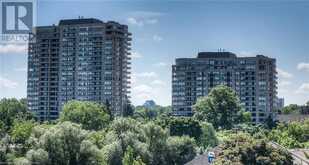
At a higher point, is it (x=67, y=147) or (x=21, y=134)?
(x=21, y=134)

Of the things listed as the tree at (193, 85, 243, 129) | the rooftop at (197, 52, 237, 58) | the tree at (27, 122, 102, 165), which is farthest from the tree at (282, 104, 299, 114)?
the tree at (27, 122, 102, 165)

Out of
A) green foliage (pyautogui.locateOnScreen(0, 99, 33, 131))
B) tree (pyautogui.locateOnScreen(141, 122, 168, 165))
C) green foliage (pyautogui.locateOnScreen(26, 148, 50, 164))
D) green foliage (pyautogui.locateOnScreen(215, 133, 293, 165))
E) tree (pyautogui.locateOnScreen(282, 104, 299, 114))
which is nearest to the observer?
green foliage (pyautogui.locateOnScreen(215, 133, 293, 165))

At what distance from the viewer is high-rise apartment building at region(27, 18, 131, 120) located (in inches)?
4050

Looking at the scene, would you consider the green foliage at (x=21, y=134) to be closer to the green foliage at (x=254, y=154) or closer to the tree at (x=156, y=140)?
the tree at (x=156, y=140)

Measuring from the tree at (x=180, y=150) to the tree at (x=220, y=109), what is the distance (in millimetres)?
32272

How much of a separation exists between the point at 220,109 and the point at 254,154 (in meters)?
54.1

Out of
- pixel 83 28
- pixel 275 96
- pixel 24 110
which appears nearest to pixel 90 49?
pixel 83 28

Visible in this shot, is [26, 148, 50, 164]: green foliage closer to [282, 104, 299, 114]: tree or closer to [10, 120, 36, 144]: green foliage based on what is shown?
[10, 120, 36, 144]: green foliage

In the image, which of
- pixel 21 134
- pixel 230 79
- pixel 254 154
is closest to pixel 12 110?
pixel 21 134

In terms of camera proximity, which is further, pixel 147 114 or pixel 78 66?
pixel 147 114

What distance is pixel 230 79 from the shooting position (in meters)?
112

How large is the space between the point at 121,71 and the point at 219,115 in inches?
935

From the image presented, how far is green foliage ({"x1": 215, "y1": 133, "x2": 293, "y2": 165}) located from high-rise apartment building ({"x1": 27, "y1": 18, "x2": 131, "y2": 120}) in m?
67.1

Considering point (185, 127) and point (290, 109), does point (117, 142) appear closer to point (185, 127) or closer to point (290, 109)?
point (185, 127)
